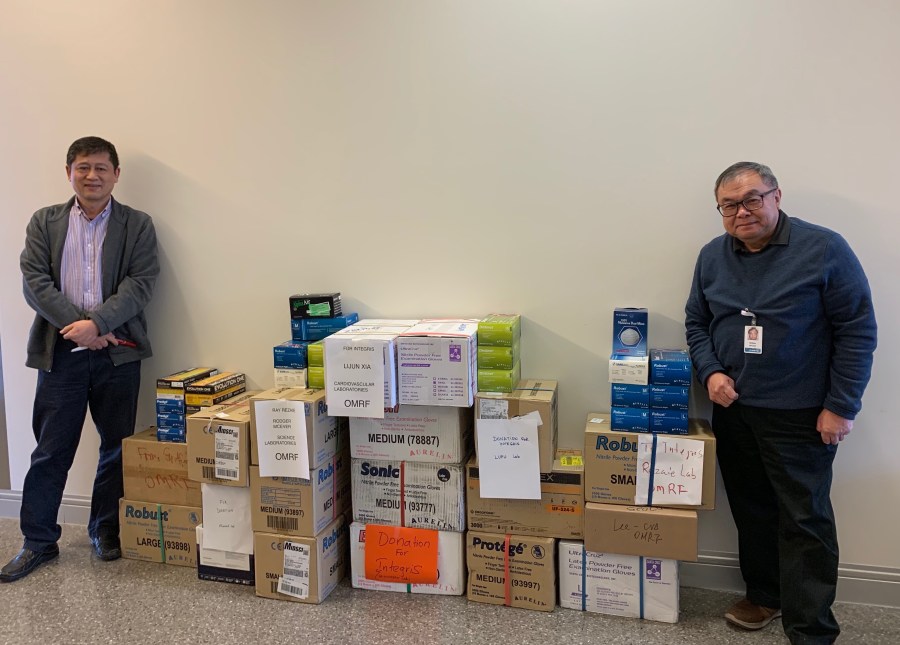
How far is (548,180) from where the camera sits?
2439 mm

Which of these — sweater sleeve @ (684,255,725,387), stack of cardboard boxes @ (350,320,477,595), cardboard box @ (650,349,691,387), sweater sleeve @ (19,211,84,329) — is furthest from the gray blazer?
sweater sleeve @ (684,255,725,387)

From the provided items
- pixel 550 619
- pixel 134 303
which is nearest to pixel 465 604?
pixel 550 619

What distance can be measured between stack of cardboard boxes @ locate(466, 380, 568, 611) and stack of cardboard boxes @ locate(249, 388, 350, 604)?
1.88 feet

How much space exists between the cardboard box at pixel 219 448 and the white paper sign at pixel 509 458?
930mm

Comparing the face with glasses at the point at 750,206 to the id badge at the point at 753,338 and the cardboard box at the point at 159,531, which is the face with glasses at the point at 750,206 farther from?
the cardboard box at the point at 159,531

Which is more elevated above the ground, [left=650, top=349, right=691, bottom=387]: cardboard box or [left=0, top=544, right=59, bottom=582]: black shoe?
[left=650, top=349, right=691, bottom=387]: cardboard box

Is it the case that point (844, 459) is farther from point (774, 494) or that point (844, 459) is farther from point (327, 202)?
point (327, 202)

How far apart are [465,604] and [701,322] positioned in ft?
4.59

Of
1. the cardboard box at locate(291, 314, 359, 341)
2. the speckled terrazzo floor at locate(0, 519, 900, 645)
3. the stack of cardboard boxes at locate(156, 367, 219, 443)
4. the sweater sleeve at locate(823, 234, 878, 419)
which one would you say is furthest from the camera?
the stack of cardboard boxes at locate(156, 367, 219, 443)

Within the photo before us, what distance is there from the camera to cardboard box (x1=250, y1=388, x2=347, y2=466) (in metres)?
2.31

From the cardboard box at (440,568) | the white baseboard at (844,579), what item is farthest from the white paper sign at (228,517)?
the white baseboard at (844,579)

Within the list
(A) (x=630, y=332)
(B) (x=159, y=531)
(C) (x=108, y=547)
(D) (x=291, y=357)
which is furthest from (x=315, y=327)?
(C) (x=108, y=547)

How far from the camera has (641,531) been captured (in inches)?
85.9

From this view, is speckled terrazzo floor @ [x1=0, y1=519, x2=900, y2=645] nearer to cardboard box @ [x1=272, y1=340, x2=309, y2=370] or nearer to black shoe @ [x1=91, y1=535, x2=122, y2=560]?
black shoe @ [x1=91, y1=535, x2=122, y2=560]
